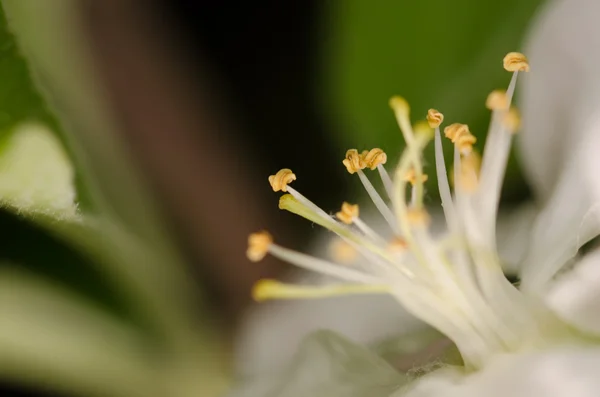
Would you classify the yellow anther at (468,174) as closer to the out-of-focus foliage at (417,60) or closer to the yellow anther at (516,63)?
the yellow anther at (516,63)

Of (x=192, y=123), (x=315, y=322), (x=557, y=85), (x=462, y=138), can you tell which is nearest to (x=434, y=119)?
(x=462, y=138)

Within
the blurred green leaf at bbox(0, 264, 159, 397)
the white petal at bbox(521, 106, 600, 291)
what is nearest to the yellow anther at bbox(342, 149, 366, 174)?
the white petal at bbox(521, 106, 600, 291)

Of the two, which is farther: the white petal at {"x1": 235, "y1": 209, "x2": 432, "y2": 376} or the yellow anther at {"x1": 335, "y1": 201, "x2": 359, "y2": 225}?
the white petal at {"x1": 235, "y1": 209, "x2": 432, "y2": 376}

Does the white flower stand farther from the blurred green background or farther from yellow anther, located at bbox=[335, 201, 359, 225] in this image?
the blurred green background

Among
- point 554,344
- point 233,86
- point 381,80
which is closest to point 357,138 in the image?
point 381,80

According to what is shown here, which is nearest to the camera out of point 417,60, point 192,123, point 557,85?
point 557,85

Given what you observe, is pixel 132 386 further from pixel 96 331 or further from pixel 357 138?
pixel 357 138

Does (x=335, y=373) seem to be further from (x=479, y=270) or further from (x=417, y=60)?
(x=417, y=60)
